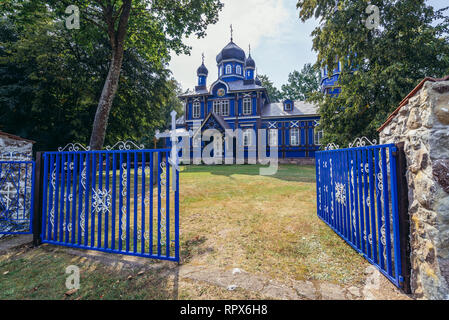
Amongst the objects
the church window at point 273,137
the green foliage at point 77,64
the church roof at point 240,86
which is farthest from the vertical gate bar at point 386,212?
the church roof at point 240,86

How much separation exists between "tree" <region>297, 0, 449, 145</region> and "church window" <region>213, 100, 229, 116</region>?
14.7 meters

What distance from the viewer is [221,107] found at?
2452 cm

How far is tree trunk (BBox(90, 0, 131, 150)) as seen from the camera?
7.22 meters

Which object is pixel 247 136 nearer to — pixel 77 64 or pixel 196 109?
pixel 196 109

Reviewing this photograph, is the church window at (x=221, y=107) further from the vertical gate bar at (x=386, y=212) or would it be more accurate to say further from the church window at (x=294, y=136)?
the vertical gate bar at (x=386, y=212)

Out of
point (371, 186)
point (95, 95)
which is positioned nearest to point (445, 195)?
point (371, 186)

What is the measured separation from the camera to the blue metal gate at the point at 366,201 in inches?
92.8

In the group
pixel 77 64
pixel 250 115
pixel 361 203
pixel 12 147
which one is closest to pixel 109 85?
pixel 12 147

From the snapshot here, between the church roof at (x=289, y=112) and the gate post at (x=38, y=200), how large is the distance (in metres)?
22.1

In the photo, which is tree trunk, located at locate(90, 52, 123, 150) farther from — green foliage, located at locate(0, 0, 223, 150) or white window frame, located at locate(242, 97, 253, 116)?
white window frame, located at locate(242, 97, 253, 116)

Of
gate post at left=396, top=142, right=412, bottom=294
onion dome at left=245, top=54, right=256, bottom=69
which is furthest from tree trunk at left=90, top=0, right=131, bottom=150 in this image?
onion dome at left=245, top=54, right=256, bottom=69

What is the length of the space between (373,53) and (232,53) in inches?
793
